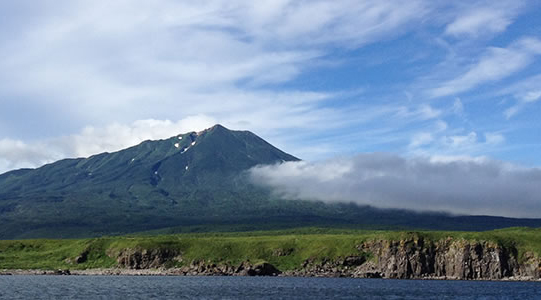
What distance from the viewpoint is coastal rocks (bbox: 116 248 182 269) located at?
198 m

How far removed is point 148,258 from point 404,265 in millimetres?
80856

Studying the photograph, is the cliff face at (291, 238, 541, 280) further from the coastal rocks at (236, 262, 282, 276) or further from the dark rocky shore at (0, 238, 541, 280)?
the coastal rocks at (236, 262, 282, 276)

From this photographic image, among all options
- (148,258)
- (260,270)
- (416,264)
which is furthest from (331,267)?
(148,258)

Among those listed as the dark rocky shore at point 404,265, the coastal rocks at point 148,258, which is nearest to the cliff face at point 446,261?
the dark rocky shore at point 404,265

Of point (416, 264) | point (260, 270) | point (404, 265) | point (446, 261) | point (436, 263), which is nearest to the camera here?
point (446, 261)

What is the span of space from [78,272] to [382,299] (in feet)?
384

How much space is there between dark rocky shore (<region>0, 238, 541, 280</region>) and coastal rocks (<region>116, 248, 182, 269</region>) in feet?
5.07

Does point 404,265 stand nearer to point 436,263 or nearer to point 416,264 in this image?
point 416,264

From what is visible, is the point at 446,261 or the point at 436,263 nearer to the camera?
the point at 446,261

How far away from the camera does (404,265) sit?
176m

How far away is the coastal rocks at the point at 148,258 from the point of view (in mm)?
197500

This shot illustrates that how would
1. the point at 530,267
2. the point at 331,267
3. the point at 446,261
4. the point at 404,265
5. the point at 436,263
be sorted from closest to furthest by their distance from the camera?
the point at 530,267 < the point at 446,261 < the point at 436,263 < the point at 404,265 < the point at 331,267

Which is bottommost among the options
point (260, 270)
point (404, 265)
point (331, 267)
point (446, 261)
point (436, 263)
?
point (260, 270)

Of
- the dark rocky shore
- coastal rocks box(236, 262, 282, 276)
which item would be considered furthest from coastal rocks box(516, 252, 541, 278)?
coastal rocks box(236, 262, 282, 276)
